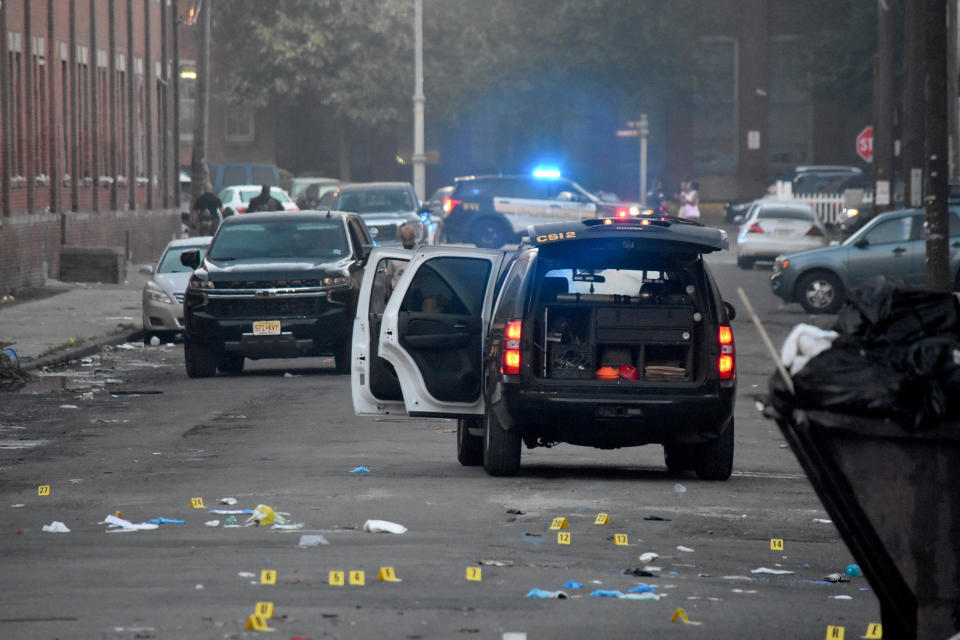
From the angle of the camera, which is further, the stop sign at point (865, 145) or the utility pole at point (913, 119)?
the stop sign at point (865, 145)

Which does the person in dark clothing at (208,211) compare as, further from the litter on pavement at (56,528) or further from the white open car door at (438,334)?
the litter on pavement at (56,528)

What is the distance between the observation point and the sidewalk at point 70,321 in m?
22.8

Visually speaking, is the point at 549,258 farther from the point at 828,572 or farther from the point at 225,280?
the point at 225,280

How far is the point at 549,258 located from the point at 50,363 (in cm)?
1128

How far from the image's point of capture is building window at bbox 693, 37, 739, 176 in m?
71.9

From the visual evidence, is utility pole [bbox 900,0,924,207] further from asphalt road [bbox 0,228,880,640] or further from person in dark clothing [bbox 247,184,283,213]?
asphalt road [bbox 0,228,880,640]

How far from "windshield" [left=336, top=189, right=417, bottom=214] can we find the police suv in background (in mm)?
4788

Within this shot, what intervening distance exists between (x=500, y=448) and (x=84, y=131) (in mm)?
28495

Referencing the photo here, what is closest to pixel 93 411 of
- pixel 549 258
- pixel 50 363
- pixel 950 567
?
pixel 50 363

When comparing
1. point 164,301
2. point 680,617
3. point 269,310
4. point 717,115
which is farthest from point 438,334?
point 717,115

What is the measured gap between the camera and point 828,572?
8859mm

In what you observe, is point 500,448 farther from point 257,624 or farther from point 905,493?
point 905,493

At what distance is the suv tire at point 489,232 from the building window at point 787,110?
1339 inches

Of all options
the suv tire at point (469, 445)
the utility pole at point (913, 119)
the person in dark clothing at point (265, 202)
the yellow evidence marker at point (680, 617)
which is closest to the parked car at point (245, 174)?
the person in dark clothing at point (265, 202)
